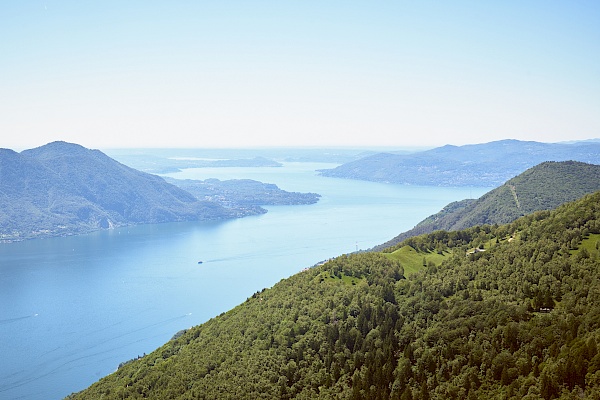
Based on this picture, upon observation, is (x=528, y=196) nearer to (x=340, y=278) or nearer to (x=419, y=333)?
(x=340, y=278)

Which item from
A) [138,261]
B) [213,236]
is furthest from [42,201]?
[138,261]

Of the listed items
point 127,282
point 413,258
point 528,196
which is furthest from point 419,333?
point 528,196

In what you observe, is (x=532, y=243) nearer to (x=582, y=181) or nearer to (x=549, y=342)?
(x=549, y=342)

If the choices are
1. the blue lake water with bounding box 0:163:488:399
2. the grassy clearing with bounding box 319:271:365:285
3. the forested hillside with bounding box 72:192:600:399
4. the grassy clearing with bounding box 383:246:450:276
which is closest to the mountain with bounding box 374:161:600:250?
the blue lake water with bounding box 0:163:488:399

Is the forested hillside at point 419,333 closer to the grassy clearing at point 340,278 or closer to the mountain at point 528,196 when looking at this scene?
the grassy clearing at point 340,278

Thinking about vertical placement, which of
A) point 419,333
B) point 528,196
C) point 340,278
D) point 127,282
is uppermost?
point 528,196

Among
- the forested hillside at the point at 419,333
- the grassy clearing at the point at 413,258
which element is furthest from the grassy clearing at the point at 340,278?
the grassy clearing at the point at 413,258
